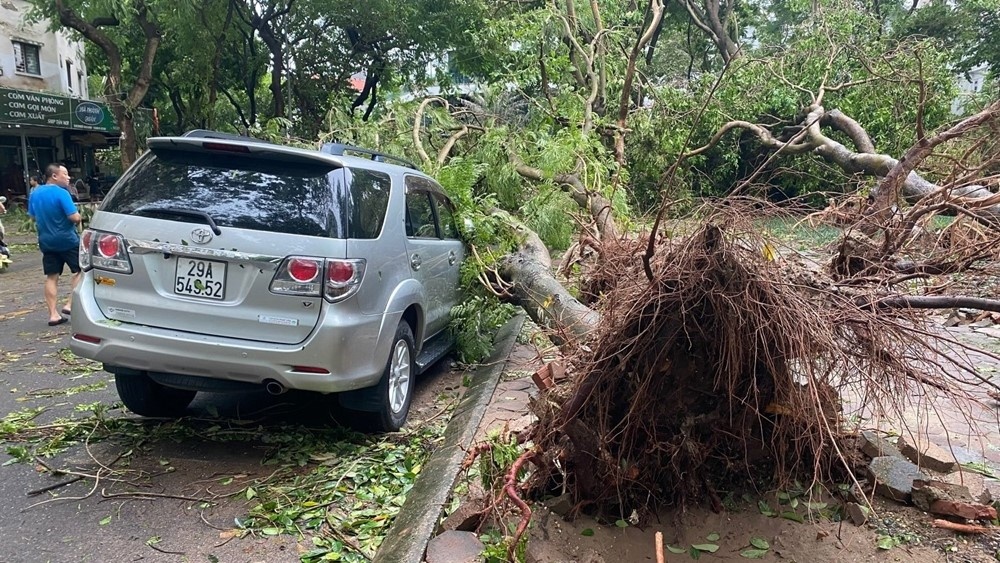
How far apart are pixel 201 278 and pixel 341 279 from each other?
31.0 inches

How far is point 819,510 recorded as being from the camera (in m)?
3.23

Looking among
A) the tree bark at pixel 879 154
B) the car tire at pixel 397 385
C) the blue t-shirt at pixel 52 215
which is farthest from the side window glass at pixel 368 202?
the blue t-shirt at pixel 52 215

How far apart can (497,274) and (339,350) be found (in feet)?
8.30

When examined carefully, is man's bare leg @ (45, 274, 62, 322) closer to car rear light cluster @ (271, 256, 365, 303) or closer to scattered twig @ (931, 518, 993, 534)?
car rear light cluster @ (271, 256, 365, 303)

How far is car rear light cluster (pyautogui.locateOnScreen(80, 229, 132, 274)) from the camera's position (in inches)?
156

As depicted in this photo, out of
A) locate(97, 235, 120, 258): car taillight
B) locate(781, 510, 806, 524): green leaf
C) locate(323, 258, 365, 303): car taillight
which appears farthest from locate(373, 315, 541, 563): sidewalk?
locate(97, 235, 120, 258): car taillight

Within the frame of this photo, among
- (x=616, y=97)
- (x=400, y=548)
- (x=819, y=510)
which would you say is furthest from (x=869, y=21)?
(x=400, y=548)

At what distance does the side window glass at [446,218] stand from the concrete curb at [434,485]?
1492 mm

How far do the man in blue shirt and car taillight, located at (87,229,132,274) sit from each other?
12.5ft

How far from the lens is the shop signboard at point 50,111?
20320 mm

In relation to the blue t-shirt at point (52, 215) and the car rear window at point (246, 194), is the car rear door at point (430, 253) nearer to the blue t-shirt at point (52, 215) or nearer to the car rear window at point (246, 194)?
the car rear window at point (246, 194)

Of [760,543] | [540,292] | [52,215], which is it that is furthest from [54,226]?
[760,543]

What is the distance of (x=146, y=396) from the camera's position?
449 cm

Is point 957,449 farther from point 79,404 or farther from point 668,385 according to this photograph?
point 79,404
